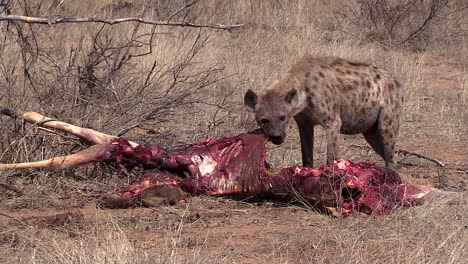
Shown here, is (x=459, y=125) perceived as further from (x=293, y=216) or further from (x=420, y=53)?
(x=420, y=53)

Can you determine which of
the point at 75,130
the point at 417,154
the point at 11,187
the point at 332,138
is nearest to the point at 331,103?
the point at 332,138

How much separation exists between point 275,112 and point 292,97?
0.17 metres

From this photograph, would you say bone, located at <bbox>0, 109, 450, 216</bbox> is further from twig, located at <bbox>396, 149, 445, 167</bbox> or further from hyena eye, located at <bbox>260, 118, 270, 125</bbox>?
twig, located at <bbox>396, 149, 445, 167</bbox>

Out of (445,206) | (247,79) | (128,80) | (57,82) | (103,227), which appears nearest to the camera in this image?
(103,227)

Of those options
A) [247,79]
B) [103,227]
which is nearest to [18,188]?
[103,227]

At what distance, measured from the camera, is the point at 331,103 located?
7.09 meters

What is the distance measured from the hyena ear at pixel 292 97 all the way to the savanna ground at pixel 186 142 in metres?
0.58

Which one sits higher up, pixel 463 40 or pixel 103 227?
pixel 103 227

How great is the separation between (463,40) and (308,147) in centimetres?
758

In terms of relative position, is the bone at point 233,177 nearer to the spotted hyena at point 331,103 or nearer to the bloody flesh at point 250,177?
the bloody flesh at point 250,177

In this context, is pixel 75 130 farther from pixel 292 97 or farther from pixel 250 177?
pixel 292 97

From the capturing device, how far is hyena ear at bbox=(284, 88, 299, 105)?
22.4 ft

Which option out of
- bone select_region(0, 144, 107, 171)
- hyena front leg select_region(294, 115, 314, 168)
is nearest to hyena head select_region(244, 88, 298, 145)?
hyena front leg select_region(294, 115, 314, 168)

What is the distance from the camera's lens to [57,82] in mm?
7145
